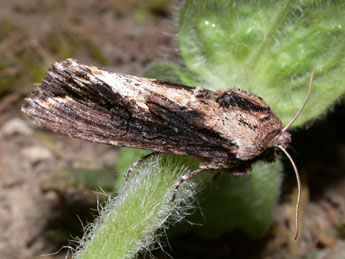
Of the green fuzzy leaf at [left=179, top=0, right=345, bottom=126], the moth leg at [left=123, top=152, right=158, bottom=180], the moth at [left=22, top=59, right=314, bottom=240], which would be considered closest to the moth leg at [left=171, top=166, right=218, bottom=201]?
the moth at [left=22, top=59, right=314, bottom=240]

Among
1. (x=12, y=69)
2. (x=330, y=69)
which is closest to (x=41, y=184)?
(x=12, y=69)

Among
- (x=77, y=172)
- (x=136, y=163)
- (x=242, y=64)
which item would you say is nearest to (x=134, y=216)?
(x=136, y=163)

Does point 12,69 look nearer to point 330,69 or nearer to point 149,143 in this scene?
point 149,143

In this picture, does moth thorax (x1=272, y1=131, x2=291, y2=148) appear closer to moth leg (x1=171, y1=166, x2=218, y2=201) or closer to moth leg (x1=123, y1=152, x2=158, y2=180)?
moth leg (x1=171, y1=166, x2=218, y2=201)

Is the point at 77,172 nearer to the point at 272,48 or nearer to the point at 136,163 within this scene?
the point at 136,163

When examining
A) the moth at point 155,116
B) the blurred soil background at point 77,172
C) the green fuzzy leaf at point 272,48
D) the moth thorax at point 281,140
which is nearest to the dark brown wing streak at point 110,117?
the moth at point 155,116

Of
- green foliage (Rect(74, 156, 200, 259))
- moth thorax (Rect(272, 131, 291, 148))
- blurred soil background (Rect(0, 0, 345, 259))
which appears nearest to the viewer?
green foliage (Rect(74, 156, 200, 259))
